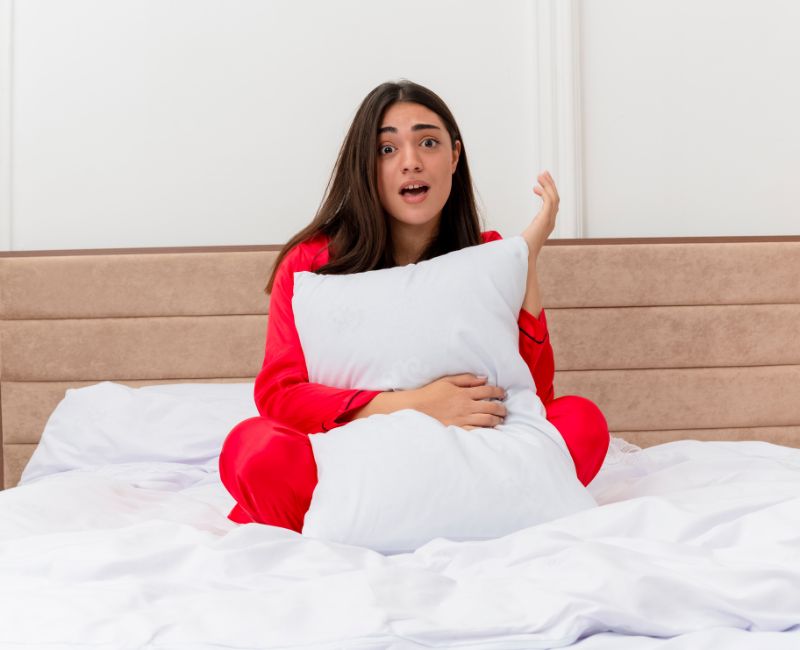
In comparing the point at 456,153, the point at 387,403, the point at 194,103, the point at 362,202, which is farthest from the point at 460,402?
the point at 194,103

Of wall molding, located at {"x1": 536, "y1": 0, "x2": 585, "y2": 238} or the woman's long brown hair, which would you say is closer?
the woman's long brown hair

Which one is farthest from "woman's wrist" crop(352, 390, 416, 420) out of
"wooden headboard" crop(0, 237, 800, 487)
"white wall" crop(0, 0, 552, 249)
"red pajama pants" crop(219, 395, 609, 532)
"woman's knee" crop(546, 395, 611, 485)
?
"white wall" crop(0, 0, 552, 249)

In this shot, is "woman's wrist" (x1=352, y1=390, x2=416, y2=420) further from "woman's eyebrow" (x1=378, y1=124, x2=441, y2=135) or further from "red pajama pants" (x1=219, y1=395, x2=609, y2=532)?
"woman's eyebrow" (x1=378, y1=124, x2=441, y2=135)

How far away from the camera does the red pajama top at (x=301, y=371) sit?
1.38 m

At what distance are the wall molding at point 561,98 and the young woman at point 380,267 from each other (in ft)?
2.28

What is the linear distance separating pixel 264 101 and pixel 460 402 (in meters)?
1.43

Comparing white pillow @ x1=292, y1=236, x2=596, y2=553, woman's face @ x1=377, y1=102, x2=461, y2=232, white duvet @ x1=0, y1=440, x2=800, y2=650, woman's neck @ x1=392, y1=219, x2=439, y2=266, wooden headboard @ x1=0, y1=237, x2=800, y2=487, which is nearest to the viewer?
white duvet @ x1=0, y1=440, x2=800, y2=650

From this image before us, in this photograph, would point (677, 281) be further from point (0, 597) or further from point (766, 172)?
point (0, 597)

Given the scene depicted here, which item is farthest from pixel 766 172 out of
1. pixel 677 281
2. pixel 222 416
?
pixel 222 416

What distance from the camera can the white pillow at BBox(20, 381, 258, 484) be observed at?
191 cm

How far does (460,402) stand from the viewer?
1314mm

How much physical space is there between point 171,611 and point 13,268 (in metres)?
1.71

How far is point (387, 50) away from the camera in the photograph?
7.98 ft

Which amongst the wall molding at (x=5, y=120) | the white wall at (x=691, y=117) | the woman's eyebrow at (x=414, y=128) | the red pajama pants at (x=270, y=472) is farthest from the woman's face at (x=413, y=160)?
the wall molding at (x=5, y=120)
